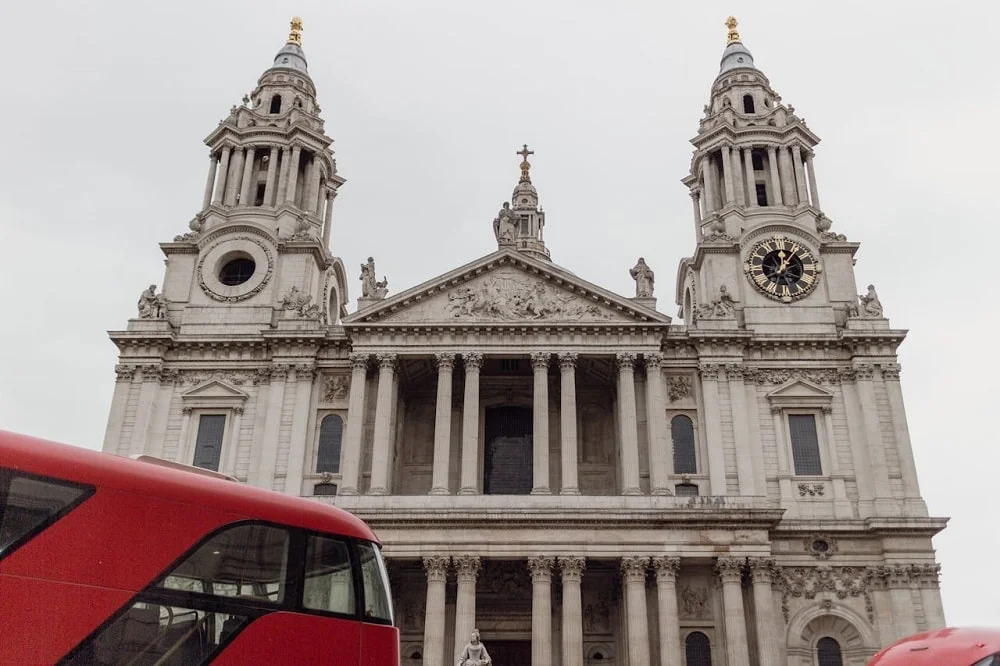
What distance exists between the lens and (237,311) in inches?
1559

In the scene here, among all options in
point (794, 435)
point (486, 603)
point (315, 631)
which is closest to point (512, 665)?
point (486, 603)

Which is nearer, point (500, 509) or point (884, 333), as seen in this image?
point (500, 509)

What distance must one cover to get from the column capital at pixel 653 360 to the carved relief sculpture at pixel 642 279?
10.7 feet

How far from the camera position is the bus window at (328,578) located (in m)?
11.3

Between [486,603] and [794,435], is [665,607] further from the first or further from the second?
[794,435]

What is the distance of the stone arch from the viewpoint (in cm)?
3250

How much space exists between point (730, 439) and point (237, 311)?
72.0 feet

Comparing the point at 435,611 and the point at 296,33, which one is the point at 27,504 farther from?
the point at 296,33

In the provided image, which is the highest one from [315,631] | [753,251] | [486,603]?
[753,251]

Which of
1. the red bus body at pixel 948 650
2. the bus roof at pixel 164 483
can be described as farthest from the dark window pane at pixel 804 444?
the bus roof at pixel 164 483

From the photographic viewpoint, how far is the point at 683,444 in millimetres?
36281

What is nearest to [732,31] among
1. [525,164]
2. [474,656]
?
[525,164]

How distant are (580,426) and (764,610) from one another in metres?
10.8

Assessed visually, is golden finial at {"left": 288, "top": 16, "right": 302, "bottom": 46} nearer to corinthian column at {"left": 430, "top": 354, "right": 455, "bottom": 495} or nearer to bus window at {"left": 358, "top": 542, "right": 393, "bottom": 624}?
corinthian column at {"left": 430, "top": 354, "right": 455, "bottom": 495}
